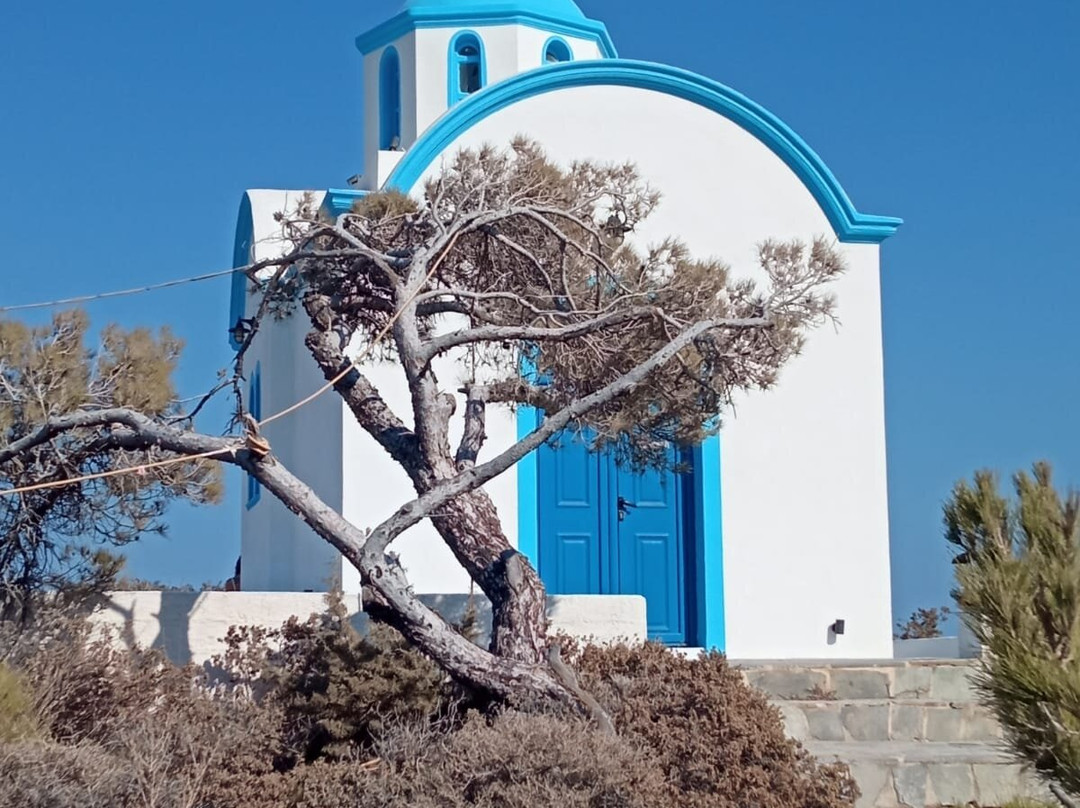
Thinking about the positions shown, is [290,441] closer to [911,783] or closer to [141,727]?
[141,727]

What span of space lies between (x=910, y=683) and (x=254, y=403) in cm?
605

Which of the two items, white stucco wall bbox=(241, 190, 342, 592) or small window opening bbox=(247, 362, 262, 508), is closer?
white stucco wall bbox=(241, 190, 342, 592)

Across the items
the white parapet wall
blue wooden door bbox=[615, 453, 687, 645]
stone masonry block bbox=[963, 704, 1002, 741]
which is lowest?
stone masonry block bbox=[963, 704, 1002, 741]

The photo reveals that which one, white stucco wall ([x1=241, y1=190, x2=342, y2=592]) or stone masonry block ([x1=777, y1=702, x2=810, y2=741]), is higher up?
white stucco wall ([x1=241, y1=190, x2=342, y2=592])

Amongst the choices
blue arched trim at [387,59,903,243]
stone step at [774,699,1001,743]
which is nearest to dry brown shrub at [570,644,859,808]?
stone step at [774,699,1001,743]

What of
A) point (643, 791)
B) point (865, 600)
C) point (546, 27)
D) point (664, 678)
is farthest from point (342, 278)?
point (546, 27)

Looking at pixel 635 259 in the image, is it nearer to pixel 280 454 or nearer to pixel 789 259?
pixel 789 259

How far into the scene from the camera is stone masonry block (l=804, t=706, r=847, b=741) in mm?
9070

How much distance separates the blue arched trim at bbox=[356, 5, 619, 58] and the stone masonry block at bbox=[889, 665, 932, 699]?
6.97m

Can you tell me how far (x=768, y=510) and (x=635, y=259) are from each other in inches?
136

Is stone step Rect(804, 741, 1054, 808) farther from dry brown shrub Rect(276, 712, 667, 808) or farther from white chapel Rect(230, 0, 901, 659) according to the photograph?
white chapel Rect(230, 0, 901, 659)

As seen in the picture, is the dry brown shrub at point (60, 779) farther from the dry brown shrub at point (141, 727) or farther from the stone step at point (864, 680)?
the stone step at point (864, 680)

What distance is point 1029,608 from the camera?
177 inches

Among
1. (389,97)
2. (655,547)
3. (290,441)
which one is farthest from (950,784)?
(389,97)
